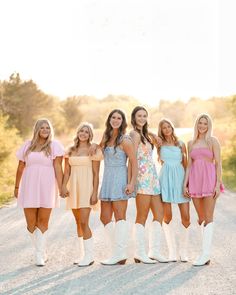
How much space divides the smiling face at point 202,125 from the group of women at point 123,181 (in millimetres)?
13

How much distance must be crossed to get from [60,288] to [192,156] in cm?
271

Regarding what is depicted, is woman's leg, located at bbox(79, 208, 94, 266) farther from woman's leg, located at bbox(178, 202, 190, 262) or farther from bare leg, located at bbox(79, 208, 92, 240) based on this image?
woman's leg, located at bbox(178, 202, 190, 262)

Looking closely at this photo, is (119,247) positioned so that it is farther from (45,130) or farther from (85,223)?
(45,130)

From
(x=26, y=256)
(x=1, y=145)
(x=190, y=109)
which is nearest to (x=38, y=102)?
(x=1, y=145)

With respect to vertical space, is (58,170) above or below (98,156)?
below

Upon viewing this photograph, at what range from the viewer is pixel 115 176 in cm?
882

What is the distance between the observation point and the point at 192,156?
900 centimetres

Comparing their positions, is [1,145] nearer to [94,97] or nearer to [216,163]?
[216,163]

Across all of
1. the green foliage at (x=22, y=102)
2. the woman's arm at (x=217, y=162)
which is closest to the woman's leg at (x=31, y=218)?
the woman's arm at (x=217, y=162)

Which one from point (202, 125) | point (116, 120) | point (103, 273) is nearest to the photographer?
point (103, 273)

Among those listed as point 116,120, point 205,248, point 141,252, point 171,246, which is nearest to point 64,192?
point 116,120

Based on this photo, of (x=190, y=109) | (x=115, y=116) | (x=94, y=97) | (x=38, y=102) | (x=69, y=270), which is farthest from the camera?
(x=94, y=97)

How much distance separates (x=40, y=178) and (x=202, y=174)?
2.09 metres

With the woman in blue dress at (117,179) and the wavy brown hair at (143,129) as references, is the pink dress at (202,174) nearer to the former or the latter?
the wavy brown hair at (143,129)
